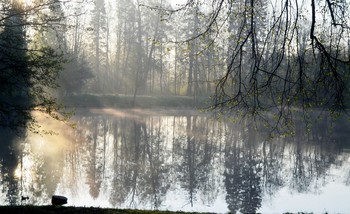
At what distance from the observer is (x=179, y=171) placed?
1550cm

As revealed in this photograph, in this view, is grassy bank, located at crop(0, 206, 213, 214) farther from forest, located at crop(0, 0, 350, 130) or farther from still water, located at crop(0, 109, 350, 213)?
still water, located at crop(0, 109, 350, 213)

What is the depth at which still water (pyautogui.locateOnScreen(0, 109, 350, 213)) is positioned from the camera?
38.6 ft

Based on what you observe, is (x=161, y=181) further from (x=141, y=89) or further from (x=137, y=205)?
(x=141, y=89)

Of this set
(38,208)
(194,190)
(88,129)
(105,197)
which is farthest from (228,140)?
(38,208)

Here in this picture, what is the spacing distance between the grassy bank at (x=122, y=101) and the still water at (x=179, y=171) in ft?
50.5

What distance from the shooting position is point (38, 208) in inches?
285

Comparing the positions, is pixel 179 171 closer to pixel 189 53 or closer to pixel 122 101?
pixel 189 53

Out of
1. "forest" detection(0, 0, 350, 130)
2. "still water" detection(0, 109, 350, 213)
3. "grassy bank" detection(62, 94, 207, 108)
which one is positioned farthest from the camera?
"grassy bank" detection(62, 94, 207, 108)

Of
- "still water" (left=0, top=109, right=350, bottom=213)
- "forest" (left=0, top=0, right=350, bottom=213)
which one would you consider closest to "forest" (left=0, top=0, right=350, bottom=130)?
"forest" (left=0, top=0, right=350, bottom=213)

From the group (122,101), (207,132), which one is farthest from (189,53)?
(122,101)

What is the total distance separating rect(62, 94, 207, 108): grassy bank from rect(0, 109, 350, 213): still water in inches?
606

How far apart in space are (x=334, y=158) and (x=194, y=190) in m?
10.1

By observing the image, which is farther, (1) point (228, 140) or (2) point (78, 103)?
(2) point (78, 103)

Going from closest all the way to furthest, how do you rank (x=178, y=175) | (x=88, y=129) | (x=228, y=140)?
(x=178, y=175) < (x=228, y=140) < (x=88, y=129)
